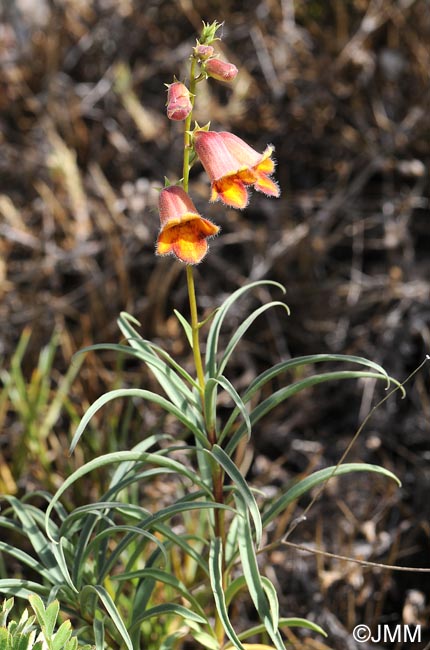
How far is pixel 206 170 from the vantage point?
4.61 ft

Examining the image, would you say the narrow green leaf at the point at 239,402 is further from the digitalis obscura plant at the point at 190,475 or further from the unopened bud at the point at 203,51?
the unopened bud at the point at 203,51

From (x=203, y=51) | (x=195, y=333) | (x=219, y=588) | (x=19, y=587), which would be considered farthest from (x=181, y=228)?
(x=19, y=587)

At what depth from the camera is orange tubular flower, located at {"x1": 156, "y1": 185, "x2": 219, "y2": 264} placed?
4.49 feet

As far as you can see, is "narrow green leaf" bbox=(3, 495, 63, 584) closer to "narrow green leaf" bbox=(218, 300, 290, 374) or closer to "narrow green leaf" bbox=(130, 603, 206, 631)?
"narrow green leaf" bbox=(130, 603, 206, 631)

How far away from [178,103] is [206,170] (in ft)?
0.43

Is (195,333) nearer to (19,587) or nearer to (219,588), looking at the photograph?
(219,588)

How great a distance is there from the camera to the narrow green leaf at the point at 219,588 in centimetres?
140

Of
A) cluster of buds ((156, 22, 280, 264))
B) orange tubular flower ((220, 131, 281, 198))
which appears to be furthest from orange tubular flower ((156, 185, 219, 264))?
orange tubular flower ((220, 131, 281, 198))

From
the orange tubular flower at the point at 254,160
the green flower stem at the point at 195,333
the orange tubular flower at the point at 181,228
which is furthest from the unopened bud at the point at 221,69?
the green flower stem at the point at 195,333

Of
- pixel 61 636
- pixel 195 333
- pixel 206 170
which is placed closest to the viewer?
pixel 61 636

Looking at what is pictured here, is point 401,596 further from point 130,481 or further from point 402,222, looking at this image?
point 402,222

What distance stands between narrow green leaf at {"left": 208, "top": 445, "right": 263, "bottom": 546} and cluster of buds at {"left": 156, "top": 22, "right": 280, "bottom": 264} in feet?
1.23

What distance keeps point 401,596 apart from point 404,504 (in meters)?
0.33

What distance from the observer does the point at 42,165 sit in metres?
3.71
